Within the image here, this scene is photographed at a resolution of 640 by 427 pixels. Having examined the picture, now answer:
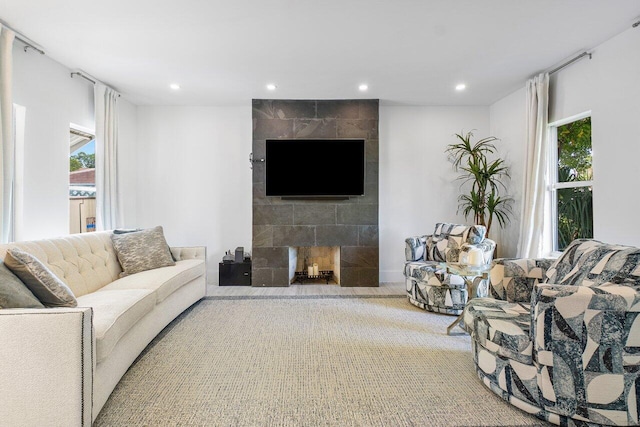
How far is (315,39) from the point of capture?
9.87 feet

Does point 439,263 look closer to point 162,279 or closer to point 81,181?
point 162,279

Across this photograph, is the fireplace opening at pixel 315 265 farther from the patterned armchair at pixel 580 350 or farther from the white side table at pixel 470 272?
the patterned armchair at pixel 580 350

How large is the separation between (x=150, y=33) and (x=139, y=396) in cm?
285

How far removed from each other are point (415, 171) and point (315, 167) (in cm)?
159

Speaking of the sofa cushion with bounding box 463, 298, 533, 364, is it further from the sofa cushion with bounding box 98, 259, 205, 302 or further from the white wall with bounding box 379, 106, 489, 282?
the white wall with bounding box 379, 106, 489, 282

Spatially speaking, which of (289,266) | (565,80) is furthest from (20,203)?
(565,80)

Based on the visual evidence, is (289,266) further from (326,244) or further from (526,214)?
(526,214)

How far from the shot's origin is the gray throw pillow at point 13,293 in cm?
170

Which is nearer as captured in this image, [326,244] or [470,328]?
[470,328]

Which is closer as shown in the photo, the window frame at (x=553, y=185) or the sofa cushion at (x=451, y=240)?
the sofa cushion at (x=451, y=240)

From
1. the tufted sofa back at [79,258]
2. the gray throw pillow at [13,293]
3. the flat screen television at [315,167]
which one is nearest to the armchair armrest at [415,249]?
the flat screen television at [315,167]

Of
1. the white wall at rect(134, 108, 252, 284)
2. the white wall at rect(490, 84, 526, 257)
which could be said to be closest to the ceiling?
the white wall at rect(490, 84, 526, 257)

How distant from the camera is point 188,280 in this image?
3508mm

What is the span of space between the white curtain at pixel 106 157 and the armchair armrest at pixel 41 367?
2786 millimetres
